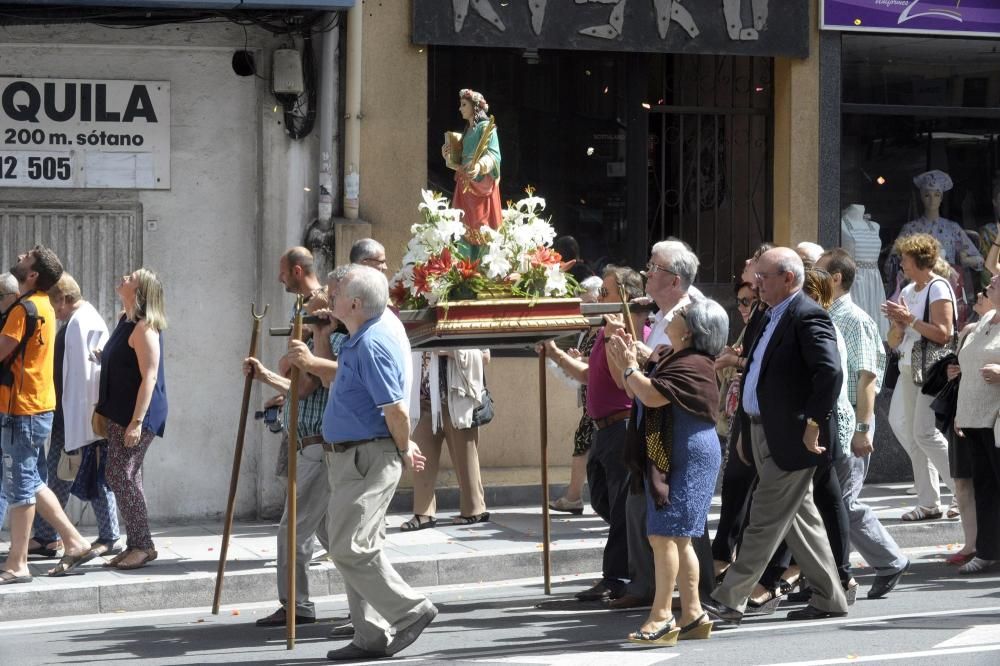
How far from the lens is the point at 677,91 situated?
13.6 m

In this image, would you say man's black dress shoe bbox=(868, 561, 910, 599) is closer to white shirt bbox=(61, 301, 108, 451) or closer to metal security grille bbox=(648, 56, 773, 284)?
metal security grille bbox=(648, 56, 773, 284)

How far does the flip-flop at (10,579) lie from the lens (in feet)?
31.6

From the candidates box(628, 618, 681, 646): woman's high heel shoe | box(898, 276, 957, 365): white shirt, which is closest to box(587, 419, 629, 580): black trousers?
box(628, 618, 681, 646): woman's high heel shoe

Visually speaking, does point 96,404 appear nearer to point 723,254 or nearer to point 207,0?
point 207,0

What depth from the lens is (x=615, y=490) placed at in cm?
928

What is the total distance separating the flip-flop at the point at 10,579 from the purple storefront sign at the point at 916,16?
794cm

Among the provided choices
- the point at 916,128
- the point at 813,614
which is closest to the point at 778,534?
the point at 813,614

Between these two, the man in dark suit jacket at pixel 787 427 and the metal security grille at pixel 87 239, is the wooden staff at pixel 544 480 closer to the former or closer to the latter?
the man in dark suit jacket at pixel 787 427

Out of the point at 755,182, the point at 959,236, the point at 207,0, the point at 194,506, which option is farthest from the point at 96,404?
the point at 959,236

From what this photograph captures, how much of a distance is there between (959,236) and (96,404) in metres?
7.95

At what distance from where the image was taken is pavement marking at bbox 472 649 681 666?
7.51 m

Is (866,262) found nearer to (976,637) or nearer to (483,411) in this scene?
(483,411)

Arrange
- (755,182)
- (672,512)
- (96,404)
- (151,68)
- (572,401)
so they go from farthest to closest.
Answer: (755,182)
(572,401)
(151,68)
(96,404)
(672,512)

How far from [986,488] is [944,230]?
4521 mm
